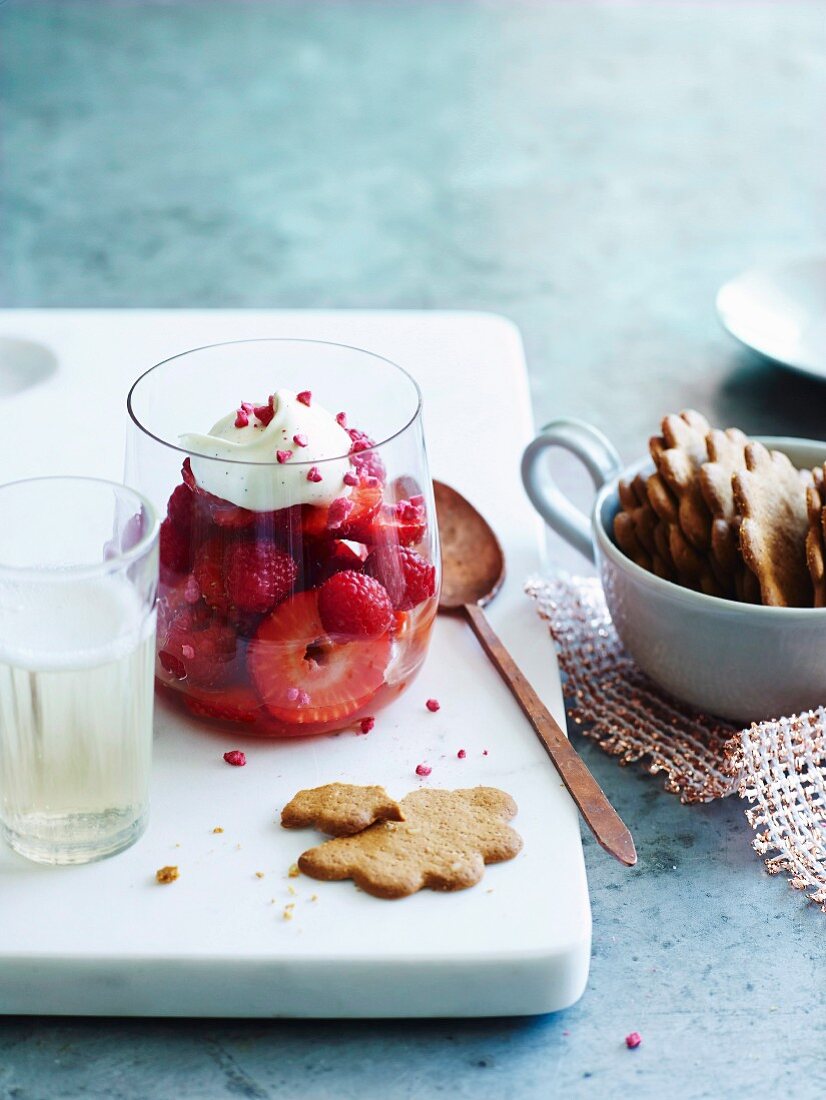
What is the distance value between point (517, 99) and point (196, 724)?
8.03ft

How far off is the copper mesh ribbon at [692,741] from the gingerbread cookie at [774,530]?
0.09 meters

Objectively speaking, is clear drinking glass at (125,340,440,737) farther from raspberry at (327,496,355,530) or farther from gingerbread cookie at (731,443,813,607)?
gingerbread cookie at (731,443,813,607)

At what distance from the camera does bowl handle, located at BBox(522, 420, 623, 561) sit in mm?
1096

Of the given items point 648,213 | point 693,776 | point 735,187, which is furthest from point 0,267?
point 693,776

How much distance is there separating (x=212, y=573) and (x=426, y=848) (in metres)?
0.22

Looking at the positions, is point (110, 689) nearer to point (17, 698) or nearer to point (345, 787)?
point (17, 698)

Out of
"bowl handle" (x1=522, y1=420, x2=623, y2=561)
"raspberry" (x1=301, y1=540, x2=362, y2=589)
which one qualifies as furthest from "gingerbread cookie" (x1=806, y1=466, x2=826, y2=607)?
"raspberry" (x1=301, y1=540, x2=362, y2=589)

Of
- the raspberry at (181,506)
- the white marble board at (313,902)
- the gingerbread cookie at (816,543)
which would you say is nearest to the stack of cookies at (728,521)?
the gingerbread cookie at (816,543)

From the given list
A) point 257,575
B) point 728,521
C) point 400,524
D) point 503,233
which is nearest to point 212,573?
point 257,575

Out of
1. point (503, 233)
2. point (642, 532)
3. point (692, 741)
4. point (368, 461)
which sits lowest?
point (503, 233)

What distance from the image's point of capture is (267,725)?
875 millimetres

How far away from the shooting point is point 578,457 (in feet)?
3.67

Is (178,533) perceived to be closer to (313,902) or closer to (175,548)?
(175,548)

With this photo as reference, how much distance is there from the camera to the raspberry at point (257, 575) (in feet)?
2.65
